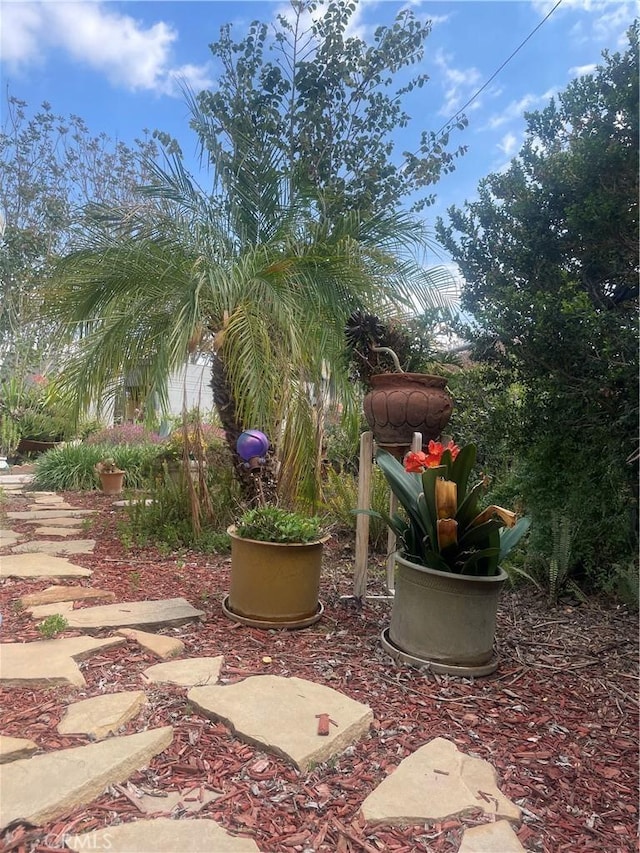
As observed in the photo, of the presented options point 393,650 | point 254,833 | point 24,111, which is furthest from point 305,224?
point 24,111

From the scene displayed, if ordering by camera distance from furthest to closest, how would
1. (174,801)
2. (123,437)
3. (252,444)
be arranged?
(123,437), (252,444), (174,801)

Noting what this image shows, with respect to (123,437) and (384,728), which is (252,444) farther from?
(123,437)

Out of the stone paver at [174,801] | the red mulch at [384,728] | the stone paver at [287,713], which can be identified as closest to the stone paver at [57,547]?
the red mulch at [384,728]

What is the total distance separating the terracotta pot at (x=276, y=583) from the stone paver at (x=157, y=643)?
16.0 inches

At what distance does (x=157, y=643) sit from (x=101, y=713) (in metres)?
0.65

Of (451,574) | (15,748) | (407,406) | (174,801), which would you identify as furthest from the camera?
(407,406)

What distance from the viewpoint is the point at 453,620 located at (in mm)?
2346

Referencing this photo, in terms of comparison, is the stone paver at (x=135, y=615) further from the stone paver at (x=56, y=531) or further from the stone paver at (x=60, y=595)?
the stone paver at (x=56, y=531)

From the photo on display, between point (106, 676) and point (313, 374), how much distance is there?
2721 millimetres

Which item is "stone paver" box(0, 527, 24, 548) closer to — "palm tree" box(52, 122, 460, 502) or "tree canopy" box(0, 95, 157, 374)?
"palm tree" box(52, 122, 460, 502)

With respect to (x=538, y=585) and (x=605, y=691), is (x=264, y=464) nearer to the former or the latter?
(x=538, y=585)

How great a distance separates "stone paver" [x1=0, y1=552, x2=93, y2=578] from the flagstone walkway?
3.45 feet


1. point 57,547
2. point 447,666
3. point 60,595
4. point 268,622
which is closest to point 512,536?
point 447,666

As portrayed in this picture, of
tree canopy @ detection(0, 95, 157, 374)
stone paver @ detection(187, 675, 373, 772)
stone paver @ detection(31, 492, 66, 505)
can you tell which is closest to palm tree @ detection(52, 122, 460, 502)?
stone paver @ detection(187, 675, 373, 772)
